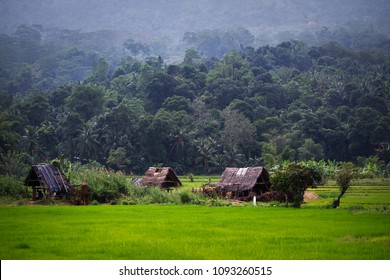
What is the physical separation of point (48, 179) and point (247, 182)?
35.7ft

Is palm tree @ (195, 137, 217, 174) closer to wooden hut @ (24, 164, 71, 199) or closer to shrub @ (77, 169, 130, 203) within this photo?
shrub @ (77, 169, 130, 203)

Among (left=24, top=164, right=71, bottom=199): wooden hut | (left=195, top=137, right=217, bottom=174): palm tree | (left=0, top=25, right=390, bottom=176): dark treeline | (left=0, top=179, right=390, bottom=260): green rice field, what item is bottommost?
(left=195, top=137, right=217, bottom=174): palm tree

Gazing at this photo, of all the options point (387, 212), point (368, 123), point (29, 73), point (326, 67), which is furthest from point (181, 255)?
point (29, 73)

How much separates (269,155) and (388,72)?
49.9 meters

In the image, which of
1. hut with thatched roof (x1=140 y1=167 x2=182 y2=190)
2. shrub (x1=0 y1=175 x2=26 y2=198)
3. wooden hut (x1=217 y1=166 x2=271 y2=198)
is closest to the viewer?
shrub (x1=0 y1=175 x2=26 y2=198)

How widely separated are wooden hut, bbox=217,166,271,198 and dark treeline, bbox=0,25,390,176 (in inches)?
836

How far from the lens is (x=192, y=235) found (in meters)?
16.0

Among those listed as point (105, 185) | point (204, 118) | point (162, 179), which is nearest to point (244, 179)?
point (162, 179)

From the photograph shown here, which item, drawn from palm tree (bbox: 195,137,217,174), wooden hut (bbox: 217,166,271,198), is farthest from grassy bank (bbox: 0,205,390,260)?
palm tree (bbox: 195,137,217,174)

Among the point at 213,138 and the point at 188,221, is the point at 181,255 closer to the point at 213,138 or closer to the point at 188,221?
the point at 188,221

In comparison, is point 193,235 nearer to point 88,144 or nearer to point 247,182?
point 247,182

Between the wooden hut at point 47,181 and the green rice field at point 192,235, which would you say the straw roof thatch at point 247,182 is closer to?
the wooden hut at point 47,181

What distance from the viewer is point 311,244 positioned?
47.1 feet

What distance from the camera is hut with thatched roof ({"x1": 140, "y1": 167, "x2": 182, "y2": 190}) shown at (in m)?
35.9
